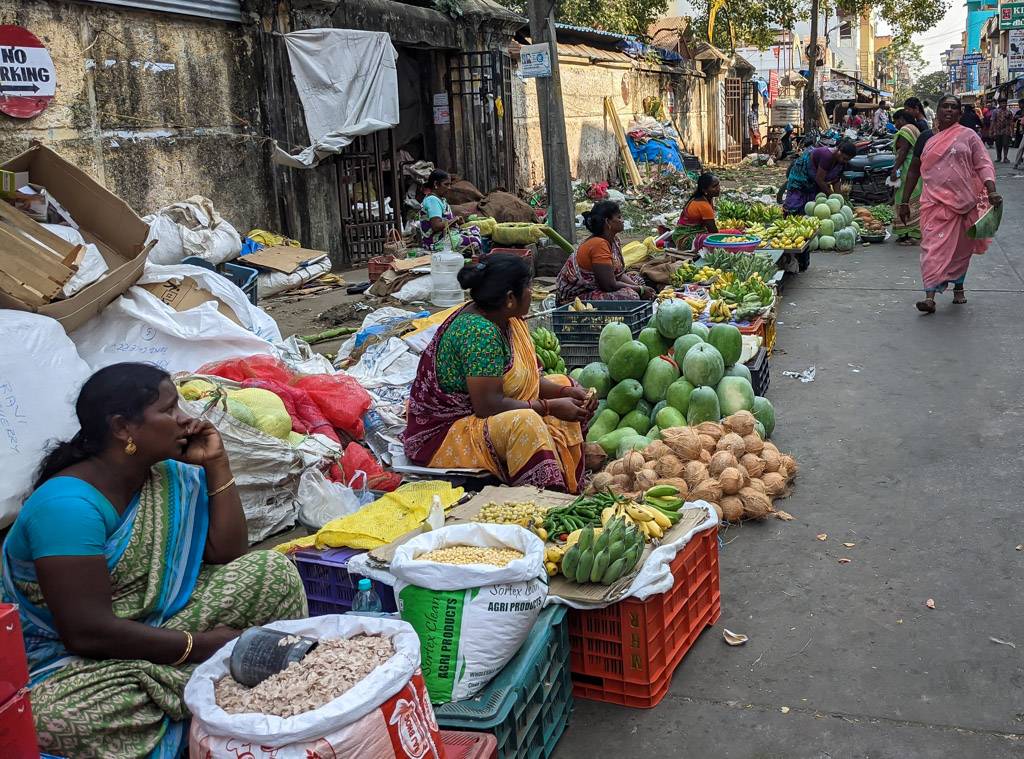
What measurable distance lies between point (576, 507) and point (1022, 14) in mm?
35969

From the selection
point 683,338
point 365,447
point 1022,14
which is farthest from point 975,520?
point 1022,14

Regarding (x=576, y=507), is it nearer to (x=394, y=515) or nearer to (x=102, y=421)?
(x=394, y=515)

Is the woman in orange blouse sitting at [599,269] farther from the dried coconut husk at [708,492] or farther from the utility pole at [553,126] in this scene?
the utility pole at [553,126]

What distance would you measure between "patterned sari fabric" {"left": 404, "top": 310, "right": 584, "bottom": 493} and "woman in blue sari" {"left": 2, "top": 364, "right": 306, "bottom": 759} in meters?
1.48

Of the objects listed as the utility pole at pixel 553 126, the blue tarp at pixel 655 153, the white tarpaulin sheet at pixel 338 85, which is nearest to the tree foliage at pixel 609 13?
the blue tarp at pixel 655 153

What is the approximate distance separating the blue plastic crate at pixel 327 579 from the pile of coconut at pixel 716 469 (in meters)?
1.58

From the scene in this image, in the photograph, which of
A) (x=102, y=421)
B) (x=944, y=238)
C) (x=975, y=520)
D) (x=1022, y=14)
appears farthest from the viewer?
(x=1022, y=14)

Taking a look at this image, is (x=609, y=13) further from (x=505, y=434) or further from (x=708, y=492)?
(x=505, y=434)

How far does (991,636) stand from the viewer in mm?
3432

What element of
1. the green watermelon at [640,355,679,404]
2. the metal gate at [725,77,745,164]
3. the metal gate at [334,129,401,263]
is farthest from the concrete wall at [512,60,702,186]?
the green watermelon at [640,355,679,404]

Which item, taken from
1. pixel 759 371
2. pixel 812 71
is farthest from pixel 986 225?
pixel 812 71

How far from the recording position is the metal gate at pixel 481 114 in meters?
14.6

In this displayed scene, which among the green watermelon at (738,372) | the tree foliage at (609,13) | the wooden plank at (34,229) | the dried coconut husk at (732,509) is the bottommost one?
the dried coconut husk at (732,509)

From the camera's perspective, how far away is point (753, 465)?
15.5 ft
